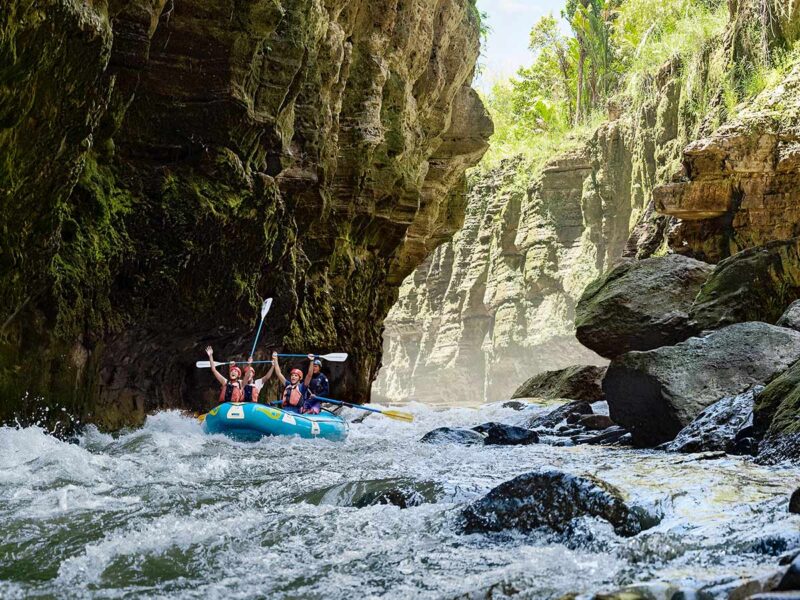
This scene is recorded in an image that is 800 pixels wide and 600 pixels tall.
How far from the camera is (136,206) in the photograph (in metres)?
9.29

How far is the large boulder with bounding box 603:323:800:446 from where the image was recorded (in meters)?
7.68

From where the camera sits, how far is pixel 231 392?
463 inches

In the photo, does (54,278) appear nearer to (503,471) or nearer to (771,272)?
(503,471)

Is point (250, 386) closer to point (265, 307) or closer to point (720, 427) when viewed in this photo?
point (265, 307)

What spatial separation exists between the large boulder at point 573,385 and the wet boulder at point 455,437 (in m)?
4.90

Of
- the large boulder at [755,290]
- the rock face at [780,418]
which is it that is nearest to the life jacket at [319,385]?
the large boulder at [755,290]

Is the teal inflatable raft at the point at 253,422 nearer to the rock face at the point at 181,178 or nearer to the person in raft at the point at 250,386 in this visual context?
the rock face at the point at 181,178

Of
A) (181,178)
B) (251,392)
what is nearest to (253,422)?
(251,392)

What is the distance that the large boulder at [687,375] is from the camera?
768 centimetres

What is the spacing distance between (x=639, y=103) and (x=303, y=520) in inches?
1004

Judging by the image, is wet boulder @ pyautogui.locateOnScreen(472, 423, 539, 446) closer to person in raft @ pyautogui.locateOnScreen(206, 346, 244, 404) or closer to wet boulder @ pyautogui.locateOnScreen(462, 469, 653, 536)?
person in raft @ pyautogui.locateOnScreen(206, 346, 244, 404)

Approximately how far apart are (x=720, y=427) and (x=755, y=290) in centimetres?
471

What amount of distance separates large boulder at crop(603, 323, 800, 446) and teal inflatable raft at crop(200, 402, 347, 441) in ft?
12.7

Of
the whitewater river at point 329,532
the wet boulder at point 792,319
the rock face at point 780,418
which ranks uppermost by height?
the wet boulder at point 792,319
